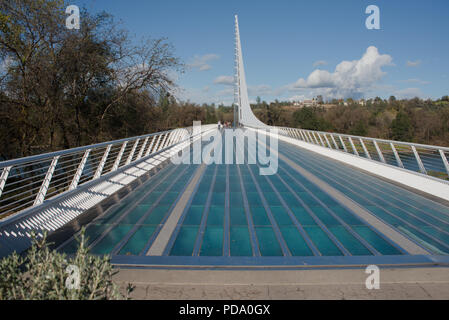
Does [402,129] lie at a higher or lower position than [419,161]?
higher

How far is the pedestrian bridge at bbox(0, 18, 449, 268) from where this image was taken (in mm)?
2988

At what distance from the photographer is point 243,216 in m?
A: 4.26

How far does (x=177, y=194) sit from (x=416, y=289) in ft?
13.1

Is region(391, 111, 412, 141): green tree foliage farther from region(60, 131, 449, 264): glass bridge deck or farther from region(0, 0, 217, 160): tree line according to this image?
region(60, 131, 449, 264): glass bridge deck

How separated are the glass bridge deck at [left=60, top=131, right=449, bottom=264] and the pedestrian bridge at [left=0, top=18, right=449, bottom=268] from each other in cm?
1

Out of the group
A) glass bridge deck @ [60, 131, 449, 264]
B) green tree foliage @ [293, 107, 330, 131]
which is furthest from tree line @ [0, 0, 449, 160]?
green tree foliage @ [293, 107, 330, 131]

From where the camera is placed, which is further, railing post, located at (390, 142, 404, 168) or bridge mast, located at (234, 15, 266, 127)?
bridge mast, located at (234, 15, 266, 127)

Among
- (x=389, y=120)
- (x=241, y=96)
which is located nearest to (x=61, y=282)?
(x=241, y=96)

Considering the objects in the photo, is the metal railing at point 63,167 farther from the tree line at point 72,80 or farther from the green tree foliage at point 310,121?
the green tree foliage at point 310,121

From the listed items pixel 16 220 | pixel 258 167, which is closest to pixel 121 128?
pixel 258 167

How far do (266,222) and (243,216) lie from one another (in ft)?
1.28

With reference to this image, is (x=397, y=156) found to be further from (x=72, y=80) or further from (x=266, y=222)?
(x=72, y=80)

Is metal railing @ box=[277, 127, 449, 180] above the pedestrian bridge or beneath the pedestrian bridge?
above

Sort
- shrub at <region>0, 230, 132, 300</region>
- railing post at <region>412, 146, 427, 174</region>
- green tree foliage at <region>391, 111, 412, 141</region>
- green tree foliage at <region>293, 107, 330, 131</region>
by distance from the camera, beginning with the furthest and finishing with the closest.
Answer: green tree foliage at <region>293, 107, 330, 131</region> → green tree foliage at <region>391, 111, 412, 141</region> → railing post at <region>412, 146, 427, 174</region> → shrub at <region>0, 230, 132, 300</region>
